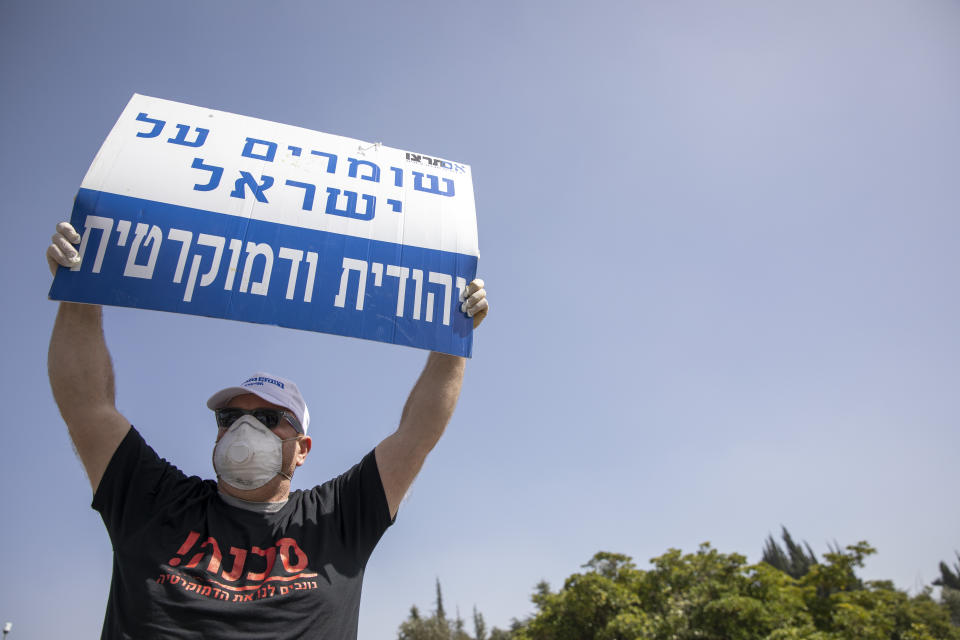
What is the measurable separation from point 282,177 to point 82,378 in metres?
1.42

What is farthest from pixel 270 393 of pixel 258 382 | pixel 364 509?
pixel 364 509

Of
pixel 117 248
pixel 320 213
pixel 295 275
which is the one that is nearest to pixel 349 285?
pixel 295 275

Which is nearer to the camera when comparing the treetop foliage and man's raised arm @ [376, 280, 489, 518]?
man's raised arm @ [376, 280, 489, 518]

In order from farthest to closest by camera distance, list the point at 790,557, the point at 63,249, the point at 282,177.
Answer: the point at 790,557 → the point at 282,177 → the point at 63,249

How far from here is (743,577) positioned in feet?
58.8

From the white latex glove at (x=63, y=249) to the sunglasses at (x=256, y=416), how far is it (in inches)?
38.8

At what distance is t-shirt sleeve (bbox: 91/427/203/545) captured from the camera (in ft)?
7.27

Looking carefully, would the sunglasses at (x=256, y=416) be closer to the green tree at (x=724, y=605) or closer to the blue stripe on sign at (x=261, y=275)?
the blue stripe on sign at (x=261, y=275)

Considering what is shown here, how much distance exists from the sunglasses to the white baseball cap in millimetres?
49

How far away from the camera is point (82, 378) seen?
2309 mm

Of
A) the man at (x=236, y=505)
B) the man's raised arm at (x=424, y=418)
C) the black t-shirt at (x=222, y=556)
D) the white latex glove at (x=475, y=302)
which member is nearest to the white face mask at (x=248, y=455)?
the man at (x=236, y=505)

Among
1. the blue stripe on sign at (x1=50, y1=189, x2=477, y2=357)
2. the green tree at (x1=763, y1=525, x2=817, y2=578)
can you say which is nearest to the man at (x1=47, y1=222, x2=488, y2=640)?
the blue stripe on sign at (x1=50, y1=189, x2=477, y2=357)

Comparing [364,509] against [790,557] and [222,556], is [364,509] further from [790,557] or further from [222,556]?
[790,557]

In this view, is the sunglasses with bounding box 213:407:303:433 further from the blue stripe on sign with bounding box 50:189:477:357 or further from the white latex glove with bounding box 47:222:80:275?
the white latex glove with bounding box 47:222:80:275
